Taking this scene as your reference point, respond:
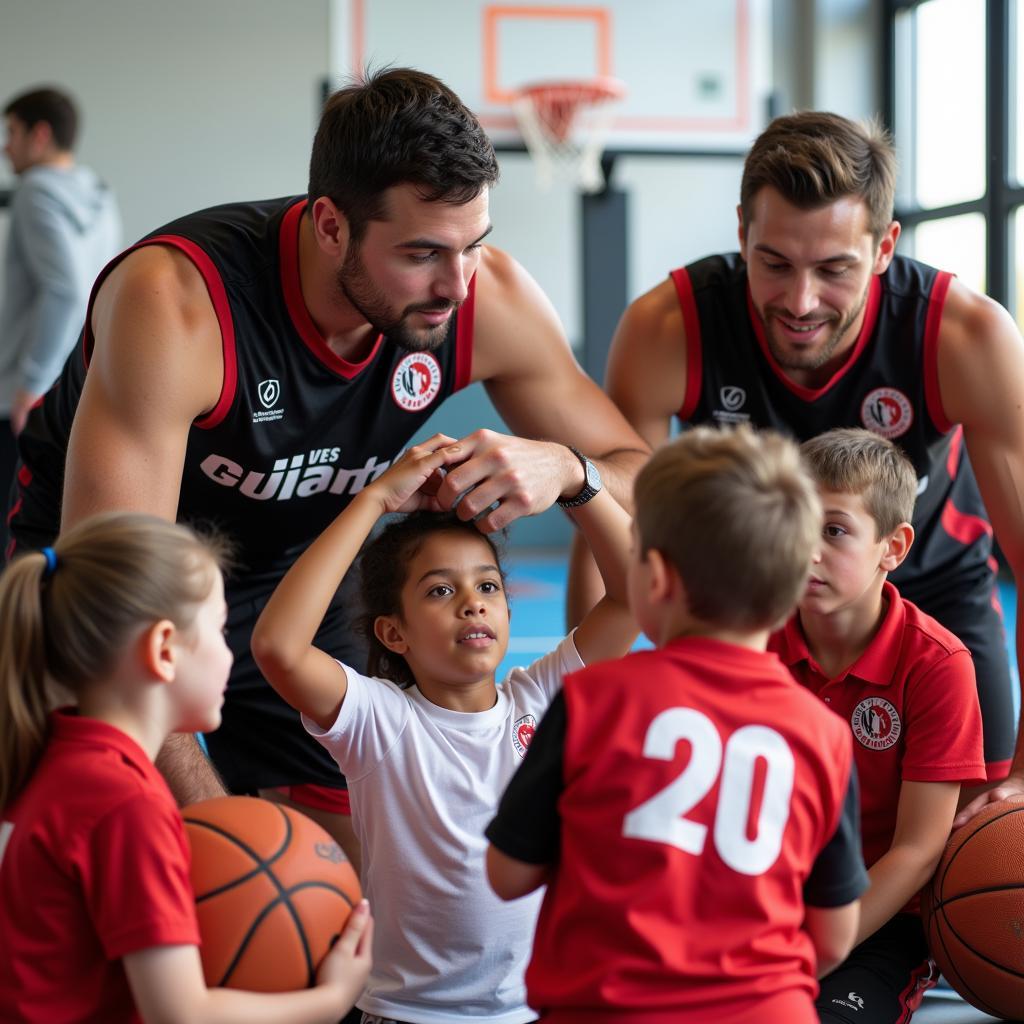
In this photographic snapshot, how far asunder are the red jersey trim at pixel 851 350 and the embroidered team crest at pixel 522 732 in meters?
1.22

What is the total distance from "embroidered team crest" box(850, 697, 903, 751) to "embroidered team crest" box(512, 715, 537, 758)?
2.20 feet

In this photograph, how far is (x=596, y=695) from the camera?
1.70 meters

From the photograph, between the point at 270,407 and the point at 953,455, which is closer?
the point at 270,407

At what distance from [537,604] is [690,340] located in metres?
5.80

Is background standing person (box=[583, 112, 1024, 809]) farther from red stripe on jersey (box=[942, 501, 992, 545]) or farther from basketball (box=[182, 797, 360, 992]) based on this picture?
basketball (box=[182, 797, 360, 992])

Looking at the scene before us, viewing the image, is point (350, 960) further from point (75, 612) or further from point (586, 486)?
point (586, 486)

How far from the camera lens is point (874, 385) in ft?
10.8

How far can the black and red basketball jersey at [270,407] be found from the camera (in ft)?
9.34

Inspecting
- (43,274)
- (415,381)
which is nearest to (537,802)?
(415,381)

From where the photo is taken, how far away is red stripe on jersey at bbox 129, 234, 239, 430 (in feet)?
9.09

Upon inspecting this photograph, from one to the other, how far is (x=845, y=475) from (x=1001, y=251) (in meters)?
7.78

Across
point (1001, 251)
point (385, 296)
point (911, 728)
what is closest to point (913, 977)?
point (911, 728)

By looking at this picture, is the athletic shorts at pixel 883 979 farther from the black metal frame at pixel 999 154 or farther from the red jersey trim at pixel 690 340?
the black metal frame at pixel 999 154

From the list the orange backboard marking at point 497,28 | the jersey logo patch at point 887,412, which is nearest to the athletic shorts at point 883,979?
the jersey logo patch at point 887,412
